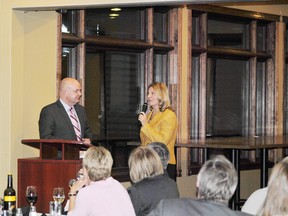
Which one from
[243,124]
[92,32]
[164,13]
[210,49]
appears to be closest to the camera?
[92,32]

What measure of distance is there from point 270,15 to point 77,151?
20.1 ft

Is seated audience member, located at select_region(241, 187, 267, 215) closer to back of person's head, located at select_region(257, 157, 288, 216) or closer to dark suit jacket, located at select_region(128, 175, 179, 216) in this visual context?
dark suit jacket, located at select_region(128, 175, 179, 216)

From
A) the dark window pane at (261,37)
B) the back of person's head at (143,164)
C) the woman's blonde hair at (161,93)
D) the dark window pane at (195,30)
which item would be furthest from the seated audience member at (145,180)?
the dark window pane at (261,37)

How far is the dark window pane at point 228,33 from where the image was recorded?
10.9 m

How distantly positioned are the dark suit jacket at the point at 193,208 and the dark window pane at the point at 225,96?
729 centimetres

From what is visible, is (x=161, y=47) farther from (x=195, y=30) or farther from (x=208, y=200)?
(x=208, y=200)

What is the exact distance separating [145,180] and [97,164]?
1.14 ft

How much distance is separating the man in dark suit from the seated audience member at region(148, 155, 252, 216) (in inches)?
136

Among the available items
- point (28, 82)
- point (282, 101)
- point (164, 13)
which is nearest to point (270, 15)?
point (282, 101)

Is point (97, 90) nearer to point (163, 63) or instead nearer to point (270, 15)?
point (163, 63)

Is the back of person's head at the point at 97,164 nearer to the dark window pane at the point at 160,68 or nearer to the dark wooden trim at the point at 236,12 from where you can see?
the dark window pane at the point at 160,68

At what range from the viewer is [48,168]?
6574 mm

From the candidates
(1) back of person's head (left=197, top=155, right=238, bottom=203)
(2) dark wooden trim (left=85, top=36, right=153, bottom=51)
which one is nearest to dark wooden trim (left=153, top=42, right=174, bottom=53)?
(2) dark wooden trim (left=85, top=36, right=153, bottom=51)

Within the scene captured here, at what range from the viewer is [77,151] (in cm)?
665
